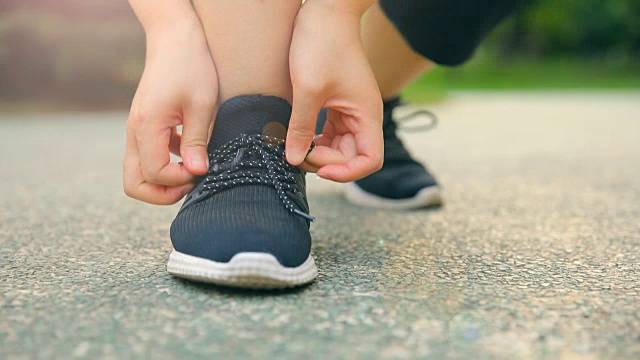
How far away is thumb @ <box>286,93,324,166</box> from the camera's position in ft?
2.80

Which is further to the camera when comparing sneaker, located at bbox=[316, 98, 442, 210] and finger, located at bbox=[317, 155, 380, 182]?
sneaker, located at bbox=[316, 98, 442, 210]

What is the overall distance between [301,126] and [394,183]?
0.54 metres

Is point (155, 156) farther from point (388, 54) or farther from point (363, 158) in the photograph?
point (388, 54)

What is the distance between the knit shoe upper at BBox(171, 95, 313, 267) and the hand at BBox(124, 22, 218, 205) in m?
0.03

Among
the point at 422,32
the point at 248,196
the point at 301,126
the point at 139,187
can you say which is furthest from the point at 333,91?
the point at 422,32

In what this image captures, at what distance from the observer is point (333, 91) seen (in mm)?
878

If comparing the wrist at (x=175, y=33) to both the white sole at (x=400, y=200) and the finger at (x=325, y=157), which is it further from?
the white sole at (x=400, y=200)

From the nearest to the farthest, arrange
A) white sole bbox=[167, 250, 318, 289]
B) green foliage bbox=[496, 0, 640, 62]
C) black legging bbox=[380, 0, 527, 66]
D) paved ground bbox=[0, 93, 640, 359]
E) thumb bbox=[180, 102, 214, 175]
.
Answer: paved ground bbox=[0, 93, 640, 359] → white sole bbox=[167, 250, 318, 289] → thumb bbox=[180, 102, 214, 175] → black legging bbox=[380, 0, 527, 66] → green foliage bbox=[496, 0, 640, 62]

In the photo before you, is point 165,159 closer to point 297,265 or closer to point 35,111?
point 297,265

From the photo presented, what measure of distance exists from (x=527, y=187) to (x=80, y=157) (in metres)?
1.52

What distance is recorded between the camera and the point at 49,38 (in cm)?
516

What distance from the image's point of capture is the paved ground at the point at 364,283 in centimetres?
67

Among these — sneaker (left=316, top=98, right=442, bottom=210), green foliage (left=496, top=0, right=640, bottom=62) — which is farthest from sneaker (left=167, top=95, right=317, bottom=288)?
green foliage (left=496, top=0, right=640, bottom=62)

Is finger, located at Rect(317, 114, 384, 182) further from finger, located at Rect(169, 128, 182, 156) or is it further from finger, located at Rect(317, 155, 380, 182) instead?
finger, located at Rect(169, 128, 182, 156)
